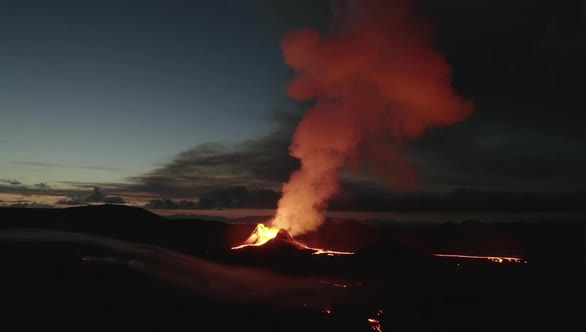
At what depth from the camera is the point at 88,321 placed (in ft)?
78.9

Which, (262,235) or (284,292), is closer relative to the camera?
(284,292)

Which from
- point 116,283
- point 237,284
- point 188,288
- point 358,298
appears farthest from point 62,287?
point 358,298

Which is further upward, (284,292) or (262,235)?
(262,235)

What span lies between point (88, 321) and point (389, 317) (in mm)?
17164

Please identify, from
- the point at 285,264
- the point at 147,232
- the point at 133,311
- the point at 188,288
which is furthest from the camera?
the point at 147,232

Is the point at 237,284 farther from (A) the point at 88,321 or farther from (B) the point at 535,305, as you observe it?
(B) the point at 535,305

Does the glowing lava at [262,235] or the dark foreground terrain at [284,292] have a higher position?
the glowing lava at [262,235]

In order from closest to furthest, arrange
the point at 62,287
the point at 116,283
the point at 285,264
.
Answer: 1. the point at 62,287
2. the point at 116,283
3. the point at 285,264

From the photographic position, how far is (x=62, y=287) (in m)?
28.7

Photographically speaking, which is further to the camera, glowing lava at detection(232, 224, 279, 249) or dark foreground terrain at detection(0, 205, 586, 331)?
glowing lava at detection(232, 224, 279, 249)

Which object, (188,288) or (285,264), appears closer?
(188,288)

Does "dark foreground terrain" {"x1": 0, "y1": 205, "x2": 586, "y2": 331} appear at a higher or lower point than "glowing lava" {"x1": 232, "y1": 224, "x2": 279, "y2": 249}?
lower

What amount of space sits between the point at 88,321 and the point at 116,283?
7364mm

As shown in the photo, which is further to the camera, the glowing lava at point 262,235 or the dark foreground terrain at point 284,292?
the glowing lava at point 262,235
